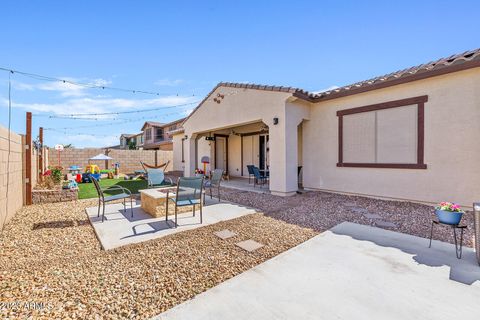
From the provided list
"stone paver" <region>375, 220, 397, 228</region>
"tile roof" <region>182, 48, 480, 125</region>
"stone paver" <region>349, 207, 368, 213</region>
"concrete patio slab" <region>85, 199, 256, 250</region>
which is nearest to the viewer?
"concrete patio slab" <region>85, 199, 256, 250</region>

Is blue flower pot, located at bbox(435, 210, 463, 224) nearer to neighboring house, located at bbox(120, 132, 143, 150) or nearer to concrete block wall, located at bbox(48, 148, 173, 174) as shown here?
concrete block wall, located at bbox(48, 148, 173, 174)

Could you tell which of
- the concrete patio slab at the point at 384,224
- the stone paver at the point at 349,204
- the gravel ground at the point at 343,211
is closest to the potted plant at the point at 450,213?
the gravel ground at the point at 343,211

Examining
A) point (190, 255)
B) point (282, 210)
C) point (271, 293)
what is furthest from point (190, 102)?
point (271, 293)

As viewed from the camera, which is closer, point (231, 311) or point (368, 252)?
point (231, 311)

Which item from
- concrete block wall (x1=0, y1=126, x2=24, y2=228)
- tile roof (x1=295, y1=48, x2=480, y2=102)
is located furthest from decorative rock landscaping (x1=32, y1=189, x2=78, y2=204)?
tile roof (x1=295, y1=48, x2=480, y2=102)

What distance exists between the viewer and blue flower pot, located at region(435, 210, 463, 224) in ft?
10.6

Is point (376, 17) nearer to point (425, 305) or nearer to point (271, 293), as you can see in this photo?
point (425, 305)

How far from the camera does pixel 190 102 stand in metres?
12.7

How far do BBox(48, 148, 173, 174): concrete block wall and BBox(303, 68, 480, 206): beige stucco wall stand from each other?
1682cm

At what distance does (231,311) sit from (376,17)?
855cm

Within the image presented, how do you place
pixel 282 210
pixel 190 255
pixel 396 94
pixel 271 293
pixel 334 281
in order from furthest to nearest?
1. pixel 396 94
2. pixel 282 210
3. pixel 190 255
4. pixel 334 281
5. pixel 271 293

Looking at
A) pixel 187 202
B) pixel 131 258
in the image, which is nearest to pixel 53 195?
pixel 187 202

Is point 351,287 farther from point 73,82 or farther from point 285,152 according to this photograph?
point 73,82

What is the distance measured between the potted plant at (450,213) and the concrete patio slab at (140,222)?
370 cm
